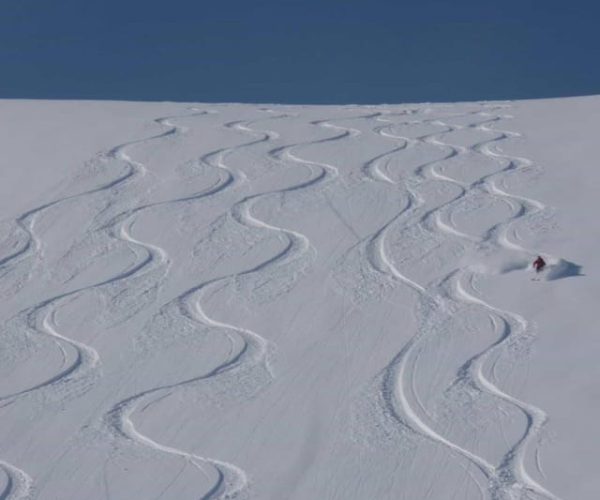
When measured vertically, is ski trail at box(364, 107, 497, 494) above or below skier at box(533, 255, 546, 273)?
below

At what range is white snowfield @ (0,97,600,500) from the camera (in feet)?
19.2

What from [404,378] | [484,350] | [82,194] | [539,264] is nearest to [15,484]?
[404,378]

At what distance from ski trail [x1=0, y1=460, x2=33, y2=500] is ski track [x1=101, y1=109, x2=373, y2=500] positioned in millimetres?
576

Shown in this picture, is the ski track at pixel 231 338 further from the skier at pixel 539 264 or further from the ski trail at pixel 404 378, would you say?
the skier at pixel 539 264

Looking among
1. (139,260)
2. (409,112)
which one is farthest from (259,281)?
(409,112)

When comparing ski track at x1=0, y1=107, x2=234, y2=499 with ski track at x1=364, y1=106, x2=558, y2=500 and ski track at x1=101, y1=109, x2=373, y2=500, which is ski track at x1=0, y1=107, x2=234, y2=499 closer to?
ski track at x1=101, y1=109, x2=373, y2=500

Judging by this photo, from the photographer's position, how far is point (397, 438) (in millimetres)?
6086

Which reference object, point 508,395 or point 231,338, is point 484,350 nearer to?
point 508,395

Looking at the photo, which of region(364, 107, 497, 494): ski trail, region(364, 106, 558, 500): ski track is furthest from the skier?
region(364, 107, 497, 494): ski trail

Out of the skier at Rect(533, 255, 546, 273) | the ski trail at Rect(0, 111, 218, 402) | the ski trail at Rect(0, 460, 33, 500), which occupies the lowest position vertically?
the ski trail at Rect(0, 460, 33, 500)

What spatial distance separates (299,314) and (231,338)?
22.0 inches

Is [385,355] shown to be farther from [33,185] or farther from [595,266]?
[33,185]

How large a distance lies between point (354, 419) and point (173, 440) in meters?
0.96

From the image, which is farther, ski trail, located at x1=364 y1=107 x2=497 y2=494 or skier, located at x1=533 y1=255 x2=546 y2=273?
skier, located at x1=533 y1=255 x2=546 y2=273
